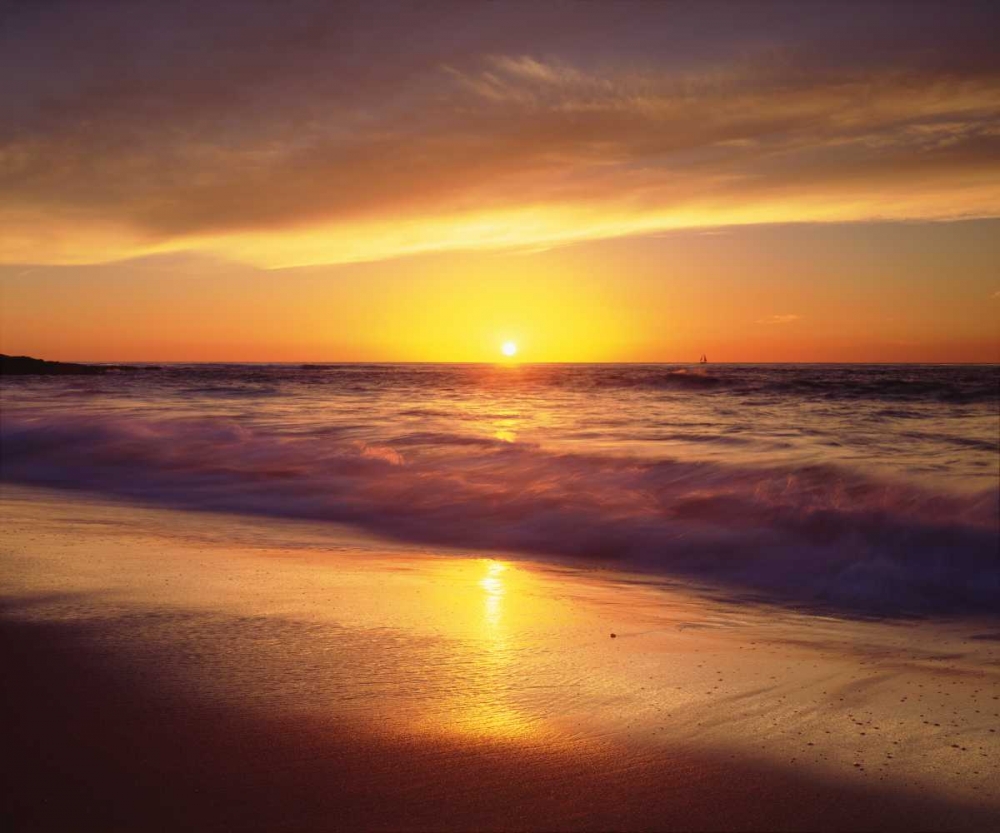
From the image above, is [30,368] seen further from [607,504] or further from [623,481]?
[607,504]

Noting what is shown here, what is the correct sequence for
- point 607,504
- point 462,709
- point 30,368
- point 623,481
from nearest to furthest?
point 462,709, point 607,504, point 623,481, point 30,368

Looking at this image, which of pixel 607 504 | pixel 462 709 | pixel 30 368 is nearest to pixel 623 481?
pixel 607 504

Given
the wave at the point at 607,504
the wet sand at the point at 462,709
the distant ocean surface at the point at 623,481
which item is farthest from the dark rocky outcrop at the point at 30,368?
the wet sand at the point at 462,709

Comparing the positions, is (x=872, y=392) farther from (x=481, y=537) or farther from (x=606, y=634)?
(x=606, y=634)

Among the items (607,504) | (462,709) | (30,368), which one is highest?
(30,368)

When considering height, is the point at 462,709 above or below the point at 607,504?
above

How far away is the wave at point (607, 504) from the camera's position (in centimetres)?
661

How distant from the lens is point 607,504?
8.82 meters

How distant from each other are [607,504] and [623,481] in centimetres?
135

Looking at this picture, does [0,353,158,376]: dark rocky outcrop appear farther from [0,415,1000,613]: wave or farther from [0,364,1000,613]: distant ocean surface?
[0,415,1000,613]: wave

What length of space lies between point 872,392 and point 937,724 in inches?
1094

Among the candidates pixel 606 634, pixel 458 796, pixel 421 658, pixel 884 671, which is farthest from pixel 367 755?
pixel 884 671

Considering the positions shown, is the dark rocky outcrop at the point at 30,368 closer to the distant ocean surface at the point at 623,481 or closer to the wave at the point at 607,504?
the distant ocean surface at the point at 623,481

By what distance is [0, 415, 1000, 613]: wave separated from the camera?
661cm
